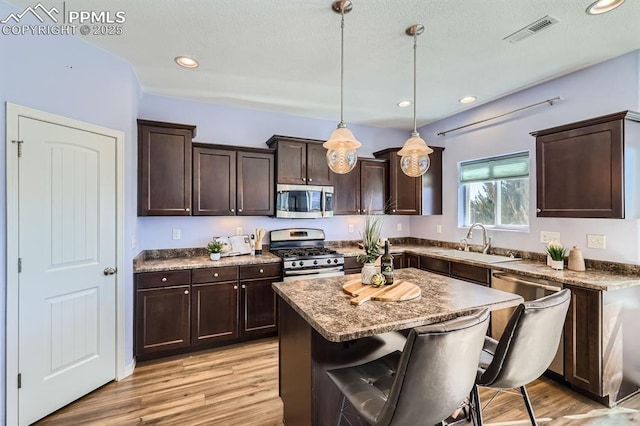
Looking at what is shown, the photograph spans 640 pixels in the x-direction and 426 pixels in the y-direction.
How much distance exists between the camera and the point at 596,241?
271cm

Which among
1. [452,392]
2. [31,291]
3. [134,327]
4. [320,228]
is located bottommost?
[134,327]

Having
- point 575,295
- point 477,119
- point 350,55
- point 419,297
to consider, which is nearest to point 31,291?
point 419,297

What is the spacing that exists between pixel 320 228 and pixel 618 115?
3.20 meters

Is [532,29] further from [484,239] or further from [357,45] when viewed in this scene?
[484,239]

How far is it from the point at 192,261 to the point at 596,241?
385 centimetres

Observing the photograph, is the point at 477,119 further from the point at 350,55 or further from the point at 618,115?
the point at 350,55

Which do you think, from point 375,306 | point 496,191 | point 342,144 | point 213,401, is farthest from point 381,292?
point 496,191

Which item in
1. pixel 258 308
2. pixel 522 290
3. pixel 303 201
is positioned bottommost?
pixel 258 308

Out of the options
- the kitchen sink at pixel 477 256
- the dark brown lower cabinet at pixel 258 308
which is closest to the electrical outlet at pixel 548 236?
the kitchen sink at pixel 477 256

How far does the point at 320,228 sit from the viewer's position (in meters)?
4.37

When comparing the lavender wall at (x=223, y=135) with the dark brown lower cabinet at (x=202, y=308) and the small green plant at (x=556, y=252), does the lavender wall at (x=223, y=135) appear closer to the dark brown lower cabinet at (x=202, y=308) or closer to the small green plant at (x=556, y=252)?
the dark brown lower cabinet at (x=202, y=308)

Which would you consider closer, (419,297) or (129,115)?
(419,297)

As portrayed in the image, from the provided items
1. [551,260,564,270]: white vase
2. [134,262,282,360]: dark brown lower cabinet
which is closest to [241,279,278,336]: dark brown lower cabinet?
[134,262,282,360]: dark brown lower cabinet

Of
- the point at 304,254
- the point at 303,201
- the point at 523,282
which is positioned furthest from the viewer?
the point at 303,201
